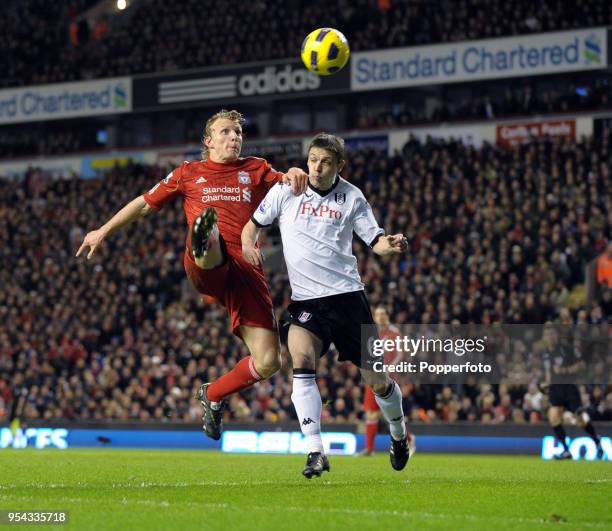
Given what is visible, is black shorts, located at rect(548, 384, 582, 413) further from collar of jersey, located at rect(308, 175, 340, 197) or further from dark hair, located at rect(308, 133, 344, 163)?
dark hair, located at rect(308, 133, 344, 163)

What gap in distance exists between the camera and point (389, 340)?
55.0ft

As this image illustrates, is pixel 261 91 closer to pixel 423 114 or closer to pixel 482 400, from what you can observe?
pixel 423 114

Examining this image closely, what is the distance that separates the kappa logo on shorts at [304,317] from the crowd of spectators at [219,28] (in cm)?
2363

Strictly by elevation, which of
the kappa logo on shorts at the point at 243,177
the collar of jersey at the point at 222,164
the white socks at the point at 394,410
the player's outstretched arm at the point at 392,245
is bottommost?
the white socks at the point at 394,410

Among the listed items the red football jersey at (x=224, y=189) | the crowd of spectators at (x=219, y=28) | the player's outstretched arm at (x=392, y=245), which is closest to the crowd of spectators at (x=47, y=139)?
the crowd of spectators at (x=219, y=28)

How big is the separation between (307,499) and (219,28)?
104 ft

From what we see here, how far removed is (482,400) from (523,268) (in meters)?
4.40

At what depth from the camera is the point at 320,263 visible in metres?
9.21

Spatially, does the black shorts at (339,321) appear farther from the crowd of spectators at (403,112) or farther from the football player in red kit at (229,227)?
the crowd of spectators at (403,112)

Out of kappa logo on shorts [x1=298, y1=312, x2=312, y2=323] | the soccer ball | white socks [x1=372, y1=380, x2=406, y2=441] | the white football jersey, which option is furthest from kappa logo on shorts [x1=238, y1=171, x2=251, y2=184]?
the soccer ball

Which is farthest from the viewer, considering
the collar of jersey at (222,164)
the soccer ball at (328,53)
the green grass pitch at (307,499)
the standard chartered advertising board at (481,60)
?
the standard chartered advertising board at (481,60)

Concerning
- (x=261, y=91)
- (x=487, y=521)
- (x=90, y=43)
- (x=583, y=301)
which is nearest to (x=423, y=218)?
(x=583, y=301)

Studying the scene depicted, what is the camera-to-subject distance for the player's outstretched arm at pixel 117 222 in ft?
30.6

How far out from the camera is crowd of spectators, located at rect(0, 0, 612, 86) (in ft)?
105
